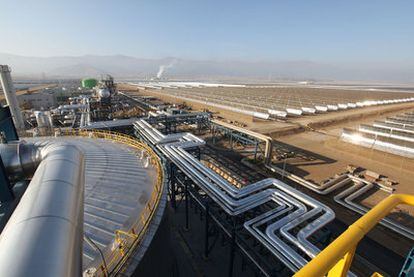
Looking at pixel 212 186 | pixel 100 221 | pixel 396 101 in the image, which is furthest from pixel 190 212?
pixel 396 101

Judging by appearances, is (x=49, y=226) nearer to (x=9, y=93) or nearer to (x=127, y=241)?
(x=127, y=241)

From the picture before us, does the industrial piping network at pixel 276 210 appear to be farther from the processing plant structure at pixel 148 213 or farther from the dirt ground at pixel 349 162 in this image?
the dirt ground at pixel 349 162

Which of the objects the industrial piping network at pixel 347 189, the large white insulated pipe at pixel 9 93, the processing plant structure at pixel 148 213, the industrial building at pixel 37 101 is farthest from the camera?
the industrial building at pixel 37 101

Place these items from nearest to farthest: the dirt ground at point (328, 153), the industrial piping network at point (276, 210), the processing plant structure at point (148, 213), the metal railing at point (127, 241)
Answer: the processing plant structure at point (148, 213) → the metal railing at point (127, 241) → the industrial piping network at point (276, 210) → the dirt ground at point (328, 153)

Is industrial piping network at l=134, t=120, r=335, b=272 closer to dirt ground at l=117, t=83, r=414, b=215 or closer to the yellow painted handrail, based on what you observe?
the yellow painted handrail

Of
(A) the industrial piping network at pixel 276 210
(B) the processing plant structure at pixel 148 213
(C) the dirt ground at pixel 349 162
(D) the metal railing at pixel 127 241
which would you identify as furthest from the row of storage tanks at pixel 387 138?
(D) the metal railing at pixel 127 241

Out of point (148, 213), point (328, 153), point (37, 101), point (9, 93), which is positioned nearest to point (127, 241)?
point (148, 213)
